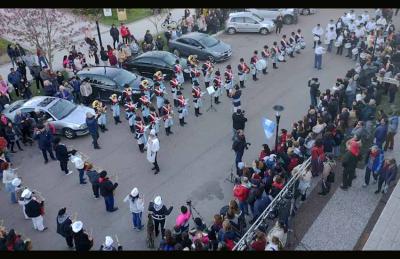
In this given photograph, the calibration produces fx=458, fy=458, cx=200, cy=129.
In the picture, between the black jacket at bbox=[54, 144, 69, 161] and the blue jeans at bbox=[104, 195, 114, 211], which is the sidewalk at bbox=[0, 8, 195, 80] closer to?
the black jacket at bbox=[54, 144, 69, 161]

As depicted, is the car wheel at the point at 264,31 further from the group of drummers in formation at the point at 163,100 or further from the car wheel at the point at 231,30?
the group of drummers in formation at the point at 163,100

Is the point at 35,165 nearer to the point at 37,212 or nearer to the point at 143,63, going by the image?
the point at 37,212

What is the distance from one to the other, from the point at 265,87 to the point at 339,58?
529 cm

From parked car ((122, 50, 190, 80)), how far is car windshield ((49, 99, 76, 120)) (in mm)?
4745

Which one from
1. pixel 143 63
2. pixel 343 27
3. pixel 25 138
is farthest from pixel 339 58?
pixel 25 138

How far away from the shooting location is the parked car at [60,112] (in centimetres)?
1645

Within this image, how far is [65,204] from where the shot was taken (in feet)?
44.3

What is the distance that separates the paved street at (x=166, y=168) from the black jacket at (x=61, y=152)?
0.71 metres

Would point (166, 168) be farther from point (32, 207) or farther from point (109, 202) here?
point (32, 207)

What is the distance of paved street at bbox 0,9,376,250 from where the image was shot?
1277 centimetres

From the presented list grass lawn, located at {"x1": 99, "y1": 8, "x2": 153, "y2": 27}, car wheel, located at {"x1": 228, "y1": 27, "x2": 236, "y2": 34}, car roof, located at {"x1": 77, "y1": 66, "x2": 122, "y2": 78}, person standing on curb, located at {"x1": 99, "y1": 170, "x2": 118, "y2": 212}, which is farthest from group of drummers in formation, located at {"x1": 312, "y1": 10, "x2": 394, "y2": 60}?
person standing on curb, located at {"x1": 99, "y1": 170, "x2": 118, "y2": 212}

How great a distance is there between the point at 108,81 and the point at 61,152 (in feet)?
16.9

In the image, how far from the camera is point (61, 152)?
14.1 meters

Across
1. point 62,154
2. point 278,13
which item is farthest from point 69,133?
point 278,13
